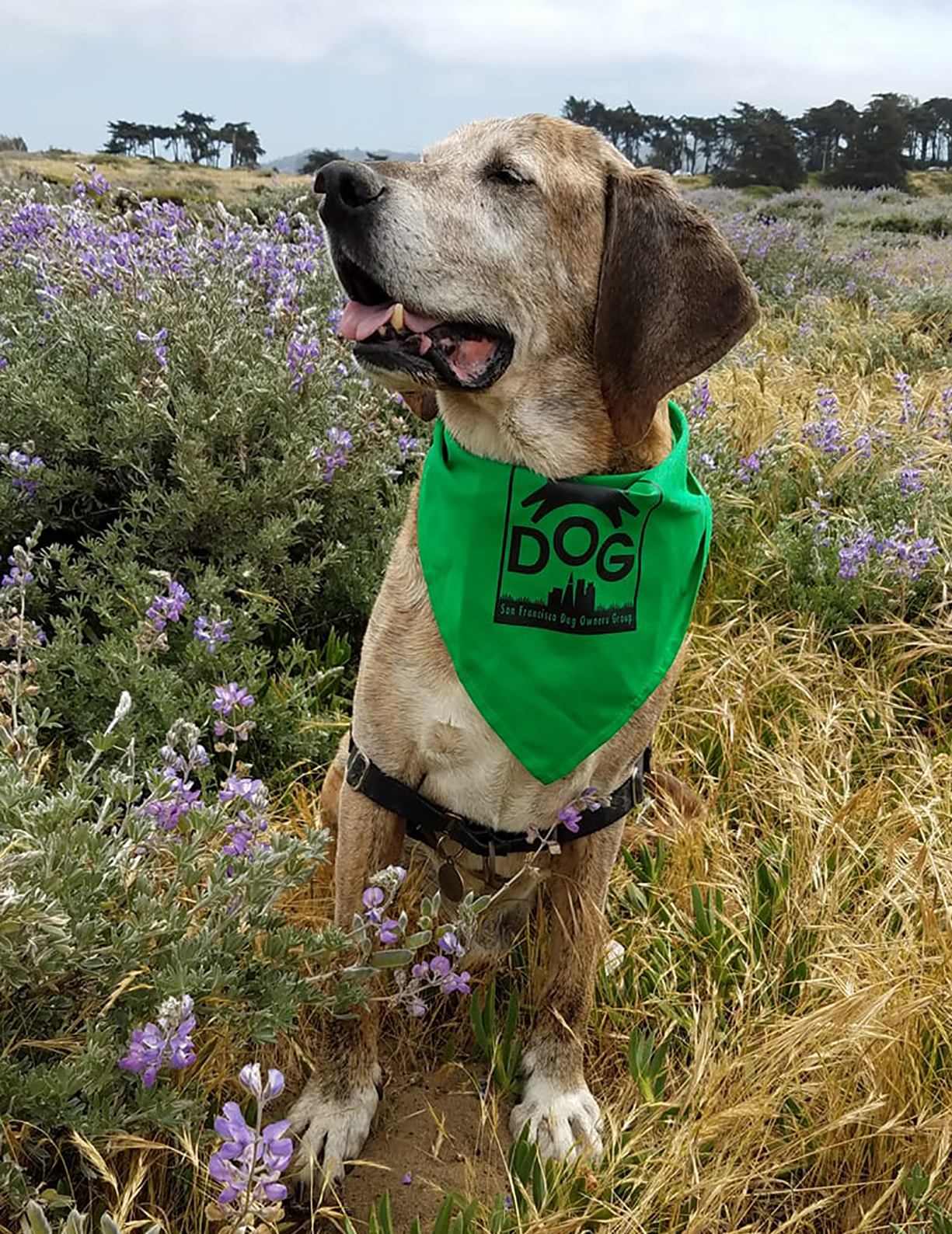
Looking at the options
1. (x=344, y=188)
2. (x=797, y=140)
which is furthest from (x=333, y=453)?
(x=797, y=140)

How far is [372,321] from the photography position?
2031 millimetres

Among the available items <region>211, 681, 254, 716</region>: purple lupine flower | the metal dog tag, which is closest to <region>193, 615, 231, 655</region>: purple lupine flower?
<region>211, 681, 254, 716</region>: purple lupine flower

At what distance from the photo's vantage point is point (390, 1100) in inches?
88.2

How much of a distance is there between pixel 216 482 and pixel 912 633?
254 centimetres

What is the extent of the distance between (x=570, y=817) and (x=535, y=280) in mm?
1106

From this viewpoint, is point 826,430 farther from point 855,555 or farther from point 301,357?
point 301,357

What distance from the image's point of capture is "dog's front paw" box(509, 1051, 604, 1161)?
6.93ft

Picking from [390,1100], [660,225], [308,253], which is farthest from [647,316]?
[308,253]

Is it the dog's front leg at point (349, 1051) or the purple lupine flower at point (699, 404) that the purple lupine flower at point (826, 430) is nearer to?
the purple lupine flower at point (699, 404)

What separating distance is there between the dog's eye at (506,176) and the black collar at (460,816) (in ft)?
4.03

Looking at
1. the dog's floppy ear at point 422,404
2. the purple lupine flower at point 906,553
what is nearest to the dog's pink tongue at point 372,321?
the dog's floppy ear at point 422,404

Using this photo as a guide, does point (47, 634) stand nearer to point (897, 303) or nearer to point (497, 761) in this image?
point (497, 761)

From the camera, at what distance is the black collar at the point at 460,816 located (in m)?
2.13

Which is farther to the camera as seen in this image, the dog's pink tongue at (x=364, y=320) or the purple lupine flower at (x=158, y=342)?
the purple lupine flower at (x=158, y=342)
